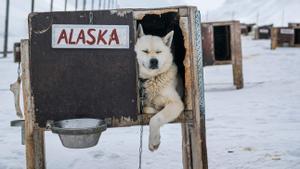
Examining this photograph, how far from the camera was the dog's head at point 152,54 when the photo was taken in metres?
2.83

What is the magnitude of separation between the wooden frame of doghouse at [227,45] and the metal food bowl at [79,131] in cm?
580

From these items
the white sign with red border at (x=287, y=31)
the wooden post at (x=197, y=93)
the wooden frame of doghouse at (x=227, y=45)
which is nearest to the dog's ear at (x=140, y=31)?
the wooden post at (x=197, y=93)

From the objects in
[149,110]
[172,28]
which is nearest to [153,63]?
[149,110]

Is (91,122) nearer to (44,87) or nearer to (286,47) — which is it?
(44,87)

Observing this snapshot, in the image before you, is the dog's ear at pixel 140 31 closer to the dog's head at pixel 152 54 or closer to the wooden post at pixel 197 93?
the dog's head at pixel 152 54

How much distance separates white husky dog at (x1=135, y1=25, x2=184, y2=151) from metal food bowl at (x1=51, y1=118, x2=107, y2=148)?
0.38 metres

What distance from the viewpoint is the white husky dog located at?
9.05 ft

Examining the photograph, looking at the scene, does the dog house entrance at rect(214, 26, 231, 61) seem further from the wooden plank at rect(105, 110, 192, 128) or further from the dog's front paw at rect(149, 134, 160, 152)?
the dog's front paw at rect(149, 134, 160, 152)

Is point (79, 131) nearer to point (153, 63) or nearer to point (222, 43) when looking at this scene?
point (153, 63)

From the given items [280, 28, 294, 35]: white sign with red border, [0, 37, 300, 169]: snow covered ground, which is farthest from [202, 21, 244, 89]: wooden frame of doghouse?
[280, 28, 294, 35]: white sign with red border

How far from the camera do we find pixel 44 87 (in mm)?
2533

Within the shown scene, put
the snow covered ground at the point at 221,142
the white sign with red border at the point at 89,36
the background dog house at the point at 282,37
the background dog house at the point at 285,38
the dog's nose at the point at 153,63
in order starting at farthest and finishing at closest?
1. the background dog house at the point at 285,38
2. the background dog house at the point at 282,37
3. the snow covered ground at the point at 221,142
4. the dog's nose at the point at 153,63
5. the white sign with red border at the point at 89,36

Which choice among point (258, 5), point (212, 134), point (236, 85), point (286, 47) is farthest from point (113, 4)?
point (258, 5)

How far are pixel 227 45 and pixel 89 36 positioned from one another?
661cm
